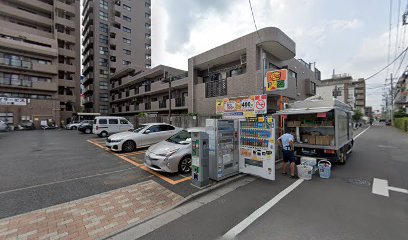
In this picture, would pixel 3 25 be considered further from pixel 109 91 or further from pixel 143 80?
pixel 143 80

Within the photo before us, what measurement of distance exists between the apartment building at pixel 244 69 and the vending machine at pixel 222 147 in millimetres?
5151

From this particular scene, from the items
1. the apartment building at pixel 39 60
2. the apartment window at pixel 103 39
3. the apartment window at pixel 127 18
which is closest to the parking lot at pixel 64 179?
the apartment building at pixel 39 60

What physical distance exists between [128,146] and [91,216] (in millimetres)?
6085

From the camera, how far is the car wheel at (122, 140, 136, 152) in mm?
9052

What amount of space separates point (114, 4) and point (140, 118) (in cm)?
3250

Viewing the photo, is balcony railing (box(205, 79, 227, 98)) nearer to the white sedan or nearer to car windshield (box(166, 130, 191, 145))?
the white sedan

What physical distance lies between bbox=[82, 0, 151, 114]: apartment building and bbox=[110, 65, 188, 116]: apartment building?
2481mm

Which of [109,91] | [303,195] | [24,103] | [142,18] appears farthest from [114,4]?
[303,195]

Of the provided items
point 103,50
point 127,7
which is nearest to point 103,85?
point 103,50

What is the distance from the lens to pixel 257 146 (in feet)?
17.4

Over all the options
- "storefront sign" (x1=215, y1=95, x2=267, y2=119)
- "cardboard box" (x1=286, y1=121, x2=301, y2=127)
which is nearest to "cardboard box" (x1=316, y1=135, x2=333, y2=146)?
"cardboard box" (x1=286, y1=121, x2=301, y2=127)

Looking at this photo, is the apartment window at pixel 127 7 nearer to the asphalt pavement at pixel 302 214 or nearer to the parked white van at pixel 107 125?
the parked white van at pixel 107 125

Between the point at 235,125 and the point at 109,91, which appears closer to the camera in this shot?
the point at 235,125

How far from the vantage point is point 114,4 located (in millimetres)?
38375
